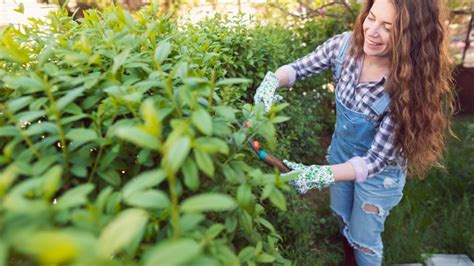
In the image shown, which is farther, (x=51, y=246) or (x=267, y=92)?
(x=267, y=92)

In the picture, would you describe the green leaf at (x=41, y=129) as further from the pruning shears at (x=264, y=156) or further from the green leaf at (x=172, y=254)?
the pruning shears at (x=264, y=156)

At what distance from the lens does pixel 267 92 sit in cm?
202

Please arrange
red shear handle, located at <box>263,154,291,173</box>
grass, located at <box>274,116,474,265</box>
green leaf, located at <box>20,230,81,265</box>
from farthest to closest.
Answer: grass, located at <box>274,116,474,265</box> < red shear handle, located at <box>263,154,291,173</box> < green leaf, located at <box>20,230,81,265</box>

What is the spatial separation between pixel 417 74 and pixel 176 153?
159cm

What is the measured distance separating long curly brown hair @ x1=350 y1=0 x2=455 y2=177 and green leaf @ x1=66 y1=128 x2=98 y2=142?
142cm

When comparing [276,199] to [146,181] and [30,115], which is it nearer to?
[146,181]

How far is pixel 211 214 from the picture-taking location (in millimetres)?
1111

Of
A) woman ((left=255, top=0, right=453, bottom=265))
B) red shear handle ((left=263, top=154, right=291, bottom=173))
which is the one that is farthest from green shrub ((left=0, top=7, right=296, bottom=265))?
woman ((left=255, top=0, right=453, bottom=265))

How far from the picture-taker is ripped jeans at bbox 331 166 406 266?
2.20m

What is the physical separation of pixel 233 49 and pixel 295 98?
0.97 m

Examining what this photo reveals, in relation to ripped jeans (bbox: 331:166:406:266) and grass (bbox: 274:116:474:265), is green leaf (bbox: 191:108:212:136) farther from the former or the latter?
grass (bbox: 274:116:474:265)

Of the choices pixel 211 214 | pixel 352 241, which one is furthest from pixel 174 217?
pixel 352 241

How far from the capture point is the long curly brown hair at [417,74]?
6.16ft

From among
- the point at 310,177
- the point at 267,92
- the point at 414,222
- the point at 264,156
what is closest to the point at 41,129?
the point at 264,156
